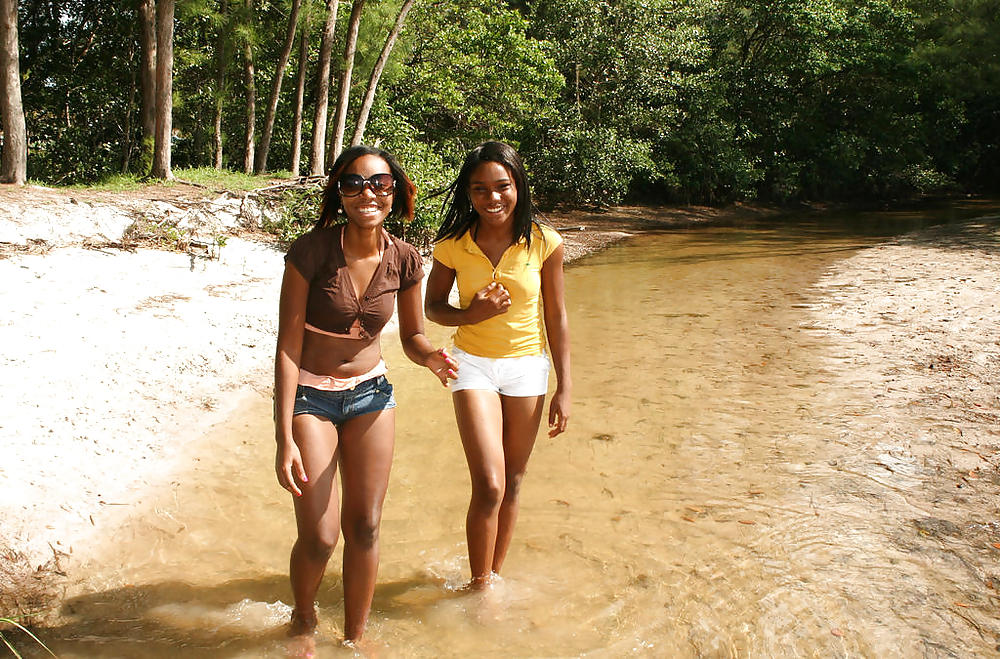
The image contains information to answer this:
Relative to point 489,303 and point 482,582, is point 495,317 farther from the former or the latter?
point 482,582

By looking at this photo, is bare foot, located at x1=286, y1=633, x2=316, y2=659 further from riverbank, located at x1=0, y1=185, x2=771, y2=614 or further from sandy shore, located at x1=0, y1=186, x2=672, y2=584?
sandy shore, located at x1=0, y1=186, x2=672, y2=584

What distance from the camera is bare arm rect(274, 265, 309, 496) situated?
272 cm

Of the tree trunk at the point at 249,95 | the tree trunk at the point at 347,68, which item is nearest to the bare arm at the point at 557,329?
the tree trunk at the point at 347,68

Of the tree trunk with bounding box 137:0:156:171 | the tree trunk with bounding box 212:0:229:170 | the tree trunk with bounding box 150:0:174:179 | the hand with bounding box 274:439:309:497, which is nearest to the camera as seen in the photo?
the hand with bounding box 274:439:309:497

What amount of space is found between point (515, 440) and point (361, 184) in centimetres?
123

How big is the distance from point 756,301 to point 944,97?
70.5 ft

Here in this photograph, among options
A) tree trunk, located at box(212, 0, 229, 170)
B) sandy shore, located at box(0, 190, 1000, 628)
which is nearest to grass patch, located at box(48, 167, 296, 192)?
sandy shore, located at box(0, 190, 1000, 628)

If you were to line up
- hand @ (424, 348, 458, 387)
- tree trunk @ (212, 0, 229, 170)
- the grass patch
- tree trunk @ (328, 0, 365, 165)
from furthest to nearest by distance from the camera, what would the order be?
tree trunk @ (212, 0, 229, 170), tree trunk @ (328, 0, 365, 165), the grass patch, hand @ (424, 348, 458, 387)

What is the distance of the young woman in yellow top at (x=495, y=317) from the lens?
322 cm

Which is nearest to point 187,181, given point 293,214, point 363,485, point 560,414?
point 293,214

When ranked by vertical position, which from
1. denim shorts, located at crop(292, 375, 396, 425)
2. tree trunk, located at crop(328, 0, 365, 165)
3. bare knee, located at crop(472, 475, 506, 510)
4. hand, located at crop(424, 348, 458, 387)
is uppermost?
tree trunk, located at crop(328, 0, 365, 165)

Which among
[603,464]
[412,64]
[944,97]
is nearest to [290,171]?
[412,64]

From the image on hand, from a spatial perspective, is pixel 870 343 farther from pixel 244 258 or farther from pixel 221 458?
pixel 244 258

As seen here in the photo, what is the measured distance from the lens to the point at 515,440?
337cm
